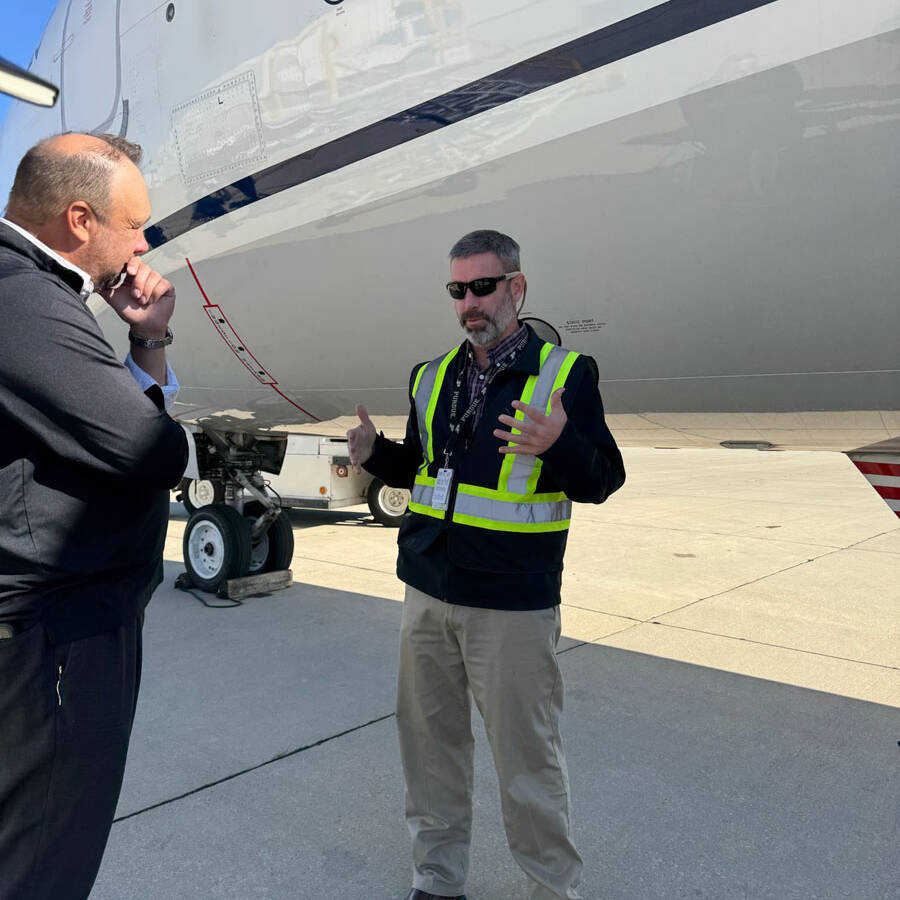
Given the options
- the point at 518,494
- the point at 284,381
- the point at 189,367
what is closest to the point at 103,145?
the point at 518,494

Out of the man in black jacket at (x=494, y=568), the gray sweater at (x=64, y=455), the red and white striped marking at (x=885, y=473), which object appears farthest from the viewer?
the red and white striped marking at (x=885, y=473)

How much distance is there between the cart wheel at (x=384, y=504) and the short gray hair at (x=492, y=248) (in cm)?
766

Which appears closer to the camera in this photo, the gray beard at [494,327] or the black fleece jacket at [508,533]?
the black fleece jacket at [508,533]

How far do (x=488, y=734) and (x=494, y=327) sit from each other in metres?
1.08

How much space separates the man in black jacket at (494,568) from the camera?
7.03 feet

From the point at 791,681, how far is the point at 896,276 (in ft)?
7.69

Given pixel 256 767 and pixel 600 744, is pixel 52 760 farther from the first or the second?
pixel 600 744

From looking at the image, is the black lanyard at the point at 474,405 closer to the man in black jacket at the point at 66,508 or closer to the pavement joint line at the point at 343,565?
the man in black jacket at the point at 66,508

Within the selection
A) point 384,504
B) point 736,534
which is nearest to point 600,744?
point 736,534

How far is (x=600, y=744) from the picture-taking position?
3.44 m

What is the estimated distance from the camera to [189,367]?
16.3 feet

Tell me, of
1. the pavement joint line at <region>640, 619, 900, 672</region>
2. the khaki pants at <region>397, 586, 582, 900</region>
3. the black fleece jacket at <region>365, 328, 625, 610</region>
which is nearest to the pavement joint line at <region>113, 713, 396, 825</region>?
the khaki pants at <region>397, 586, 582, 900</region>

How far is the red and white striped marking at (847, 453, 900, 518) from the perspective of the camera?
348 cm

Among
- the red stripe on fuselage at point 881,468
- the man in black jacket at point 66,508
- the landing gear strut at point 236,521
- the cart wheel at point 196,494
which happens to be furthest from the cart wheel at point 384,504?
the man in black jacket at point 66,508
